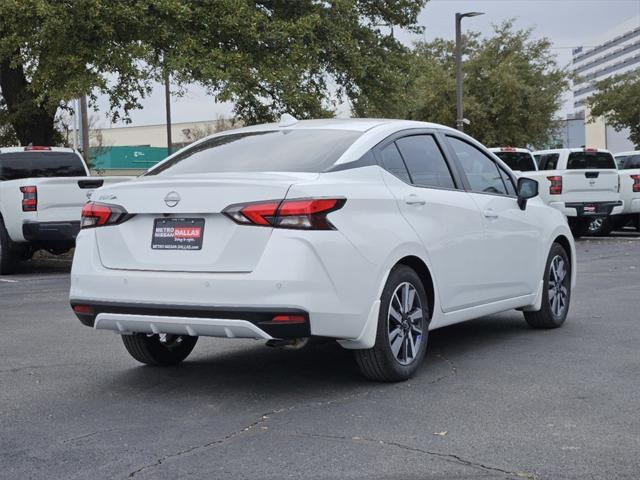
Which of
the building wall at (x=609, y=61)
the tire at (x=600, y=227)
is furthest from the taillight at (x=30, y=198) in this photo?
the building wall at (x=609, y=61)

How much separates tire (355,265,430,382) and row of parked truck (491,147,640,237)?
14183 millimetres

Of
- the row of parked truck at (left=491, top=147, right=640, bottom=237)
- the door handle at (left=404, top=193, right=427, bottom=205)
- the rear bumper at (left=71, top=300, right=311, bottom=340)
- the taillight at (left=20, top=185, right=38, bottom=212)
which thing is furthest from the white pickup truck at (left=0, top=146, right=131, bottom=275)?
the row of parked truck at (left=491, top=147, right=640, bottom=237)

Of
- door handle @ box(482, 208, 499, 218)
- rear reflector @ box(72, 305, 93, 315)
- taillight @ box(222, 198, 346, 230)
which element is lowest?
rear reflector @ box(72, 305, 93, 315)

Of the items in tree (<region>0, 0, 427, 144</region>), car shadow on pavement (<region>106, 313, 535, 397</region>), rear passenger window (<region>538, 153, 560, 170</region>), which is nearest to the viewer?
car shadow on pavement (<region>106, 313, 535, 397</region>)

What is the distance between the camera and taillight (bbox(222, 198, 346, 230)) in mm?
5469

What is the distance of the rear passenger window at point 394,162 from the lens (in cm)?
640

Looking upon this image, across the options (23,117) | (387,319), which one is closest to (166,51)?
(23,117)

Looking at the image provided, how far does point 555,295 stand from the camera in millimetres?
8445

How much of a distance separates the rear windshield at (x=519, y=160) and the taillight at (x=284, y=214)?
56.5 ft

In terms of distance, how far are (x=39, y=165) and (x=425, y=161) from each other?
10531 millimetres

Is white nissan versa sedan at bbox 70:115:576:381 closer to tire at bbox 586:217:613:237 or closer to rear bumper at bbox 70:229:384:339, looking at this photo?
rear bumper at bbox 70:229:384:339

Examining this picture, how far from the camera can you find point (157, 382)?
639cm

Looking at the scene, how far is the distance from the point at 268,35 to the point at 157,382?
48.6ft

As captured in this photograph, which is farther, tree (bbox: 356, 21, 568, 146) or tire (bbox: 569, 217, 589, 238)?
tree (bbox: 356, 21, 568, 146)
